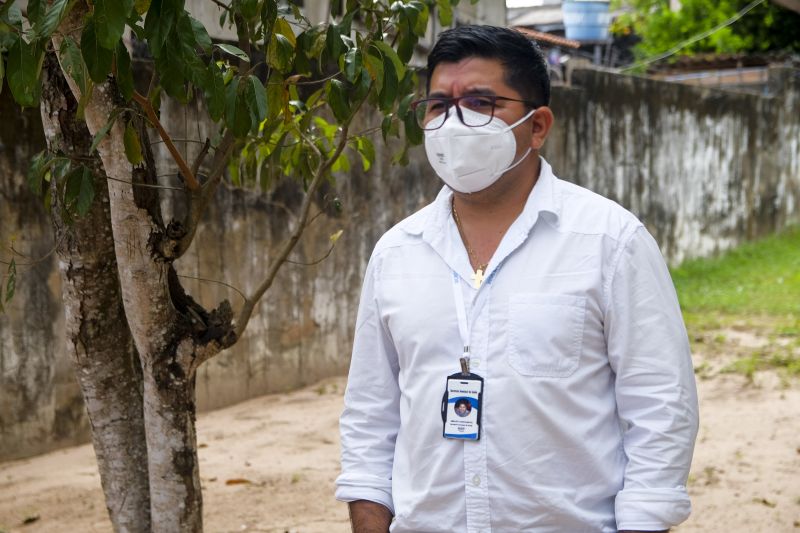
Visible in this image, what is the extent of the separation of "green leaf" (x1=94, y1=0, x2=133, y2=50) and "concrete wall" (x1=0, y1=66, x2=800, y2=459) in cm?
260

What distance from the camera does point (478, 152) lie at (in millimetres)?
2162

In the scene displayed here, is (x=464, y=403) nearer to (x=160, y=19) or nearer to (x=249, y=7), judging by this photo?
(x=160, y=19)

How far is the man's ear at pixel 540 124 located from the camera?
7.25 ft

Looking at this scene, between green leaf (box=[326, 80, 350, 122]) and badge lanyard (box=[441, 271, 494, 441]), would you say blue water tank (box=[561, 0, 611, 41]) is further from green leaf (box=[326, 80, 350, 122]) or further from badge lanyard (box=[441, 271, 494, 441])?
badge lanyard (box=[441, 271, 494, 441])

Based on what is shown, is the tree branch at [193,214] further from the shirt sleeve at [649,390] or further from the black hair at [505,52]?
the shirt sleeve at [649,390]

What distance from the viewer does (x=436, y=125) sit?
224 cm

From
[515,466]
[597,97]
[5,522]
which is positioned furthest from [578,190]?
[597,97]

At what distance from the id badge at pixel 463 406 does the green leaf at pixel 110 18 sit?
34.7 inches

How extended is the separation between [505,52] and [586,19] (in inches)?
651

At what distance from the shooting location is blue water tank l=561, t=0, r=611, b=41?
1752 cm

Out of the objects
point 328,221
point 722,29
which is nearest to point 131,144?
point 328,221

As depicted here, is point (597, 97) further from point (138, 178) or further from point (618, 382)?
point (618, 382)

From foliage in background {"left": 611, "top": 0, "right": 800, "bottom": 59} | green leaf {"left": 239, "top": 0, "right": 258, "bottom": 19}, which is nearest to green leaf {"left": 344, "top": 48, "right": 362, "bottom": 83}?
green leaf {"left": 239, "top": 0, "right": 258, "bottom": 19}

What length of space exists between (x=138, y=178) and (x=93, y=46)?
2.80ft
